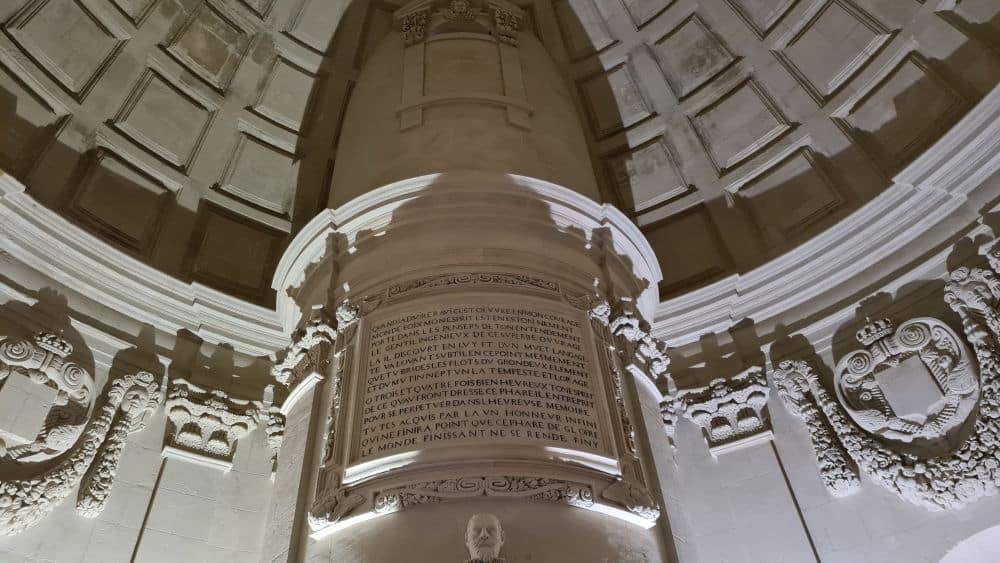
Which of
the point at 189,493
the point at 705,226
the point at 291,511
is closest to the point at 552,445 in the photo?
the point at 291,511

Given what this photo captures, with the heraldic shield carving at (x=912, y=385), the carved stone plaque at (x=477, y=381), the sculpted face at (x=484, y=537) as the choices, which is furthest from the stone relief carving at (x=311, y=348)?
the heraldic shield carving at (x=912, y=385)

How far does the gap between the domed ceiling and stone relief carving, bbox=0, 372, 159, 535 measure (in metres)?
2.16

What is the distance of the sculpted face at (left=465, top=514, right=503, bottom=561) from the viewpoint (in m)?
4.55

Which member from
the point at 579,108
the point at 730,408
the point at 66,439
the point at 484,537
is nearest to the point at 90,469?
the point at 66,439

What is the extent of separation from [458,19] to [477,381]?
7136 millimetres

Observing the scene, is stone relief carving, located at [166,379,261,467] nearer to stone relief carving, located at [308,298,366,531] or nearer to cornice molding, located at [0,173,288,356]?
cornice molding, located at [0,173,288,356]

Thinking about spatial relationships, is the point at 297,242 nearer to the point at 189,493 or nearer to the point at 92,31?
the point at 189,493

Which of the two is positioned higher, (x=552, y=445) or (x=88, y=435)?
(x=88, y=435)

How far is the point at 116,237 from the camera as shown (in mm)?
9336

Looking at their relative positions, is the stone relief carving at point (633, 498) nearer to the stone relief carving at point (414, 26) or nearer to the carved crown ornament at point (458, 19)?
the carved crown ornament at point (458, 19)

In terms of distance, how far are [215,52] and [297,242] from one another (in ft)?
15.9

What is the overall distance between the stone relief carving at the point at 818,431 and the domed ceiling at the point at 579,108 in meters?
2.03

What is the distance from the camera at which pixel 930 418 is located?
725cm

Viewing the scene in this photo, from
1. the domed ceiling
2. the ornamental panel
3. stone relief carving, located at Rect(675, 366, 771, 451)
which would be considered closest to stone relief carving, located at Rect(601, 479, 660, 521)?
stone relief carving, located at Rect(675, 366, 771, 451)
